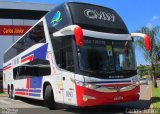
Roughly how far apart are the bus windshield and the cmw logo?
2.09m

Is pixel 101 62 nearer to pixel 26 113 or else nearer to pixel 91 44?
pixel 91 44

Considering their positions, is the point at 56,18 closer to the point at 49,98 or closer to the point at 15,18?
the point at 49,98

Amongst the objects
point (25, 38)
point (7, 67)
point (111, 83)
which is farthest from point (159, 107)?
point (7, 67)

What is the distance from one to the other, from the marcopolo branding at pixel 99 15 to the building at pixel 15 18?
36088mm

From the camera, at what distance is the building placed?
49906mm

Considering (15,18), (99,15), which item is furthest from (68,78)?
(15,18)

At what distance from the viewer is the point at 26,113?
15.3 metres

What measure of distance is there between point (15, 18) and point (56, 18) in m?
36.6

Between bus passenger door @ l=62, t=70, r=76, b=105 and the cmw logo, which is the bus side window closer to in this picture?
bus passenger door @ l=62, t=70, r=76, b=105

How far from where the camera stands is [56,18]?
15.5 m

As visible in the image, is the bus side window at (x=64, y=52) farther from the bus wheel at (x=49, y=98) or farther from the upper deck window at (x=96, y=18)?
the bus wheel at (x=49, y=98)

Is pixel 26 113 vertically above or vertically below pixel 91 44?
below

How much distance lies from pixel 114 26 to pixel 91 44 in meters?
1.60

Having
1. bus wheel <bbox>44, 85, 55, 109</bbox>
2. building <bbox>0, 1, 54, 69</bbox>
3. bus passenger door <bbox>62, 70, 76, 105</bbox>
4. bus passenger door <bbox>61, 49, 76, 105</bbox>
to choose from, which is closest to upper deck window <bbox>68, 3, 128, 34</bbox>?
bus passenger door <bbox>61, 49, 76, 105</bbox>
